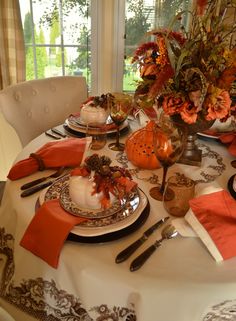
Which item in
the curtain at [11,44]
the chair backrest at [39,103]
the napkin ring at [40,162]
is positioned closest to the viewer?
the napkin ring at [40,162]

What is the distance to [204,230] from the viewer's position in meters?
0.72

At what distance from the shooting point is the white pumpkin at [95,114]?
124 centimetres

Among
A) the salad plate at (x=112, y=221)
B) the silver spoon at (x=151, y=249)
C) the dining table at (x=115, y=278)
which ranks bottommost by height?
the dining table at (x=115, y=278)

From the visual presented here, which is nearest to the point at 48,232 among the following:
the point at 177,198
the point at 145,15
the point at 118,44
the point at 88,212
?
the point at 88,212

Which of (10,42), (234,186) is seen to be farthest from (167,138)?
(10,42)

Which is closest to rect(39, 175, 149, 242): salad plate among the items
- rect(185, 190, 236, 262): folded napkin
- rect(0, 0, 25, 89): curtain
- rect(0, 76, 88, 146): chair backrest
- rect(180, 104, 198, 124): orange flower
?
rect(185, 190, 236, 262): folded napkin

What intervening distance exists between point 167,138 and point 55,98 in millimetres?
1059

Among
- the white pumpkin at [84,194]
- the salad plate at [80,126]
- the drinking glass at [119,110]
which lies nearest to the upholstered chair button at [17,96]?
the salad plate at [80,126]

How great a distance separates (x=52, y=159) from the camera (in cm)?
100

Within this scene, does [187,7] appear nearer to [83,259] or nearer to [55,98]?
[55,98]

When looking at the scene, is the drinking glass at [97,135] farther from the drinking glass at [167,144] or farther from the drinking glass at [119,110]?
the drinking glass at [167,144]

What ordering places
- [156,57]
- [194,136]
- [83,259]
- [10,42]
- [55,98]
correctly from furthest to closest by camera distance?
[10,42]
[55,98]
[194,136]
[156,57]
[83,259]

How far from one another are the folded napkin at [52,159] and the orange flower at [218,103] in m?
0.43

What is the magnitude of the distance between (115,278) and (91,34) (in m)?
2.16
